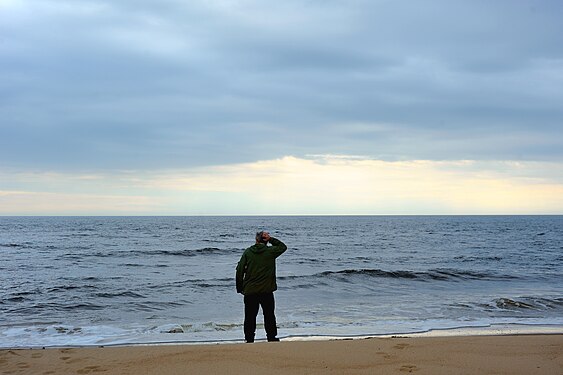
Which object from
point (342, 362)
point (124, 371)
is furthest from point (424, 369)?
point (124, 371)

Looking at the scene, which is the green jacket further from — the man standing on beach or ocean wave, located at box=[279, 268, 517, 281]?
ocean wave, located at box=[279, 268, 517, 281]

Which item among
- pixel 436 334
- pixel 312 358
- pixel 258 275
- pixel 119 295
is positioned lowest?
pixel 119 295

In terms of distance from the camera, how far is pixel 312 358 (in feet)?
21.1

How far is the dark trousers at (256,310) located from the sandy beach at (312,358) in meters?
0.75

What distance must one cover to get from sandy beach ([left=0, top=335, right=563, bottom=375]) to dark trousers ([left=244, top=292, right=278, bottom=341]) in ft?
2.45

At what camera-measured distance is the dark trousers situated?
792 cm

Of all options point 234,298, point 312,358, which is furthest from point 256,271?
point 234,298

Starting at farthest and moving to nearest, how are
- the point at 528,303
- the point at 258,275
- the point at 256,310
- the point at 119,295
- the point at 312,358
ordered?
the point at 119,295 → the point at 528,303 → the point at 256,310 → the point at 258,275 → the point at 312,358

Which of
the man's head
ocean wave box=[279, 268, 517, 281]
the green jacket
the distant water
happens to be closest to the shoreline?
the distant water

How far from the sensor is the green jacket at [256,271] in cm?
786

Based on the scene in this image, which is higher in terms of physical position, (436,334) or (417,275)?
(436,334)

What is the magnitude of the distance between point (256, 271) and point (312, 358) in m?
1.85

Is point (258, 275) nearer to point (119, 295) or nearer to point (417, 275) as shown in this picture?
point (119, 295)

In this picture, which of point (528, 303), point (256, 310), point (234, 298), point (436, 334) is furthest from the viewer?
point (234, 298)
